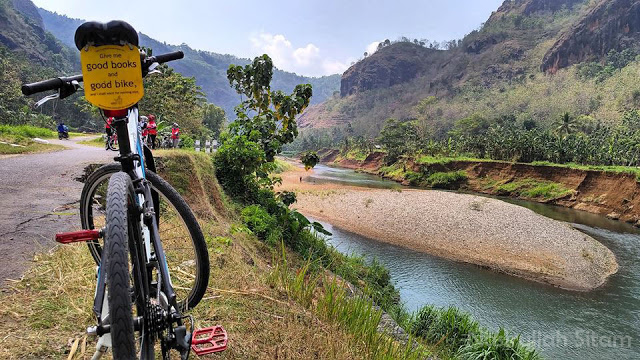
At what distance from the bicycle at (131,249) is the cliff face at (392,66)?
169378 mm

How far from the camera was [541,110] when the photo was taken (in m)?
77.2

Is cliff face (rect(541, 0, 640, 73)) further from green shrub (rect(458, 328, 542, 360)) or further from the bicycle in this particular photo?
the bicycle

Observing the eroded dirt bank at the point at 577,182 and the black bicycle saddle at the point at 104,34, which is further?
the eroded dirt bank at the point at 577,182

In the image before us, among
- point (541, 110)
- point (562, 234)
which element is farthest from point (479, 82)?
point (562, 234)

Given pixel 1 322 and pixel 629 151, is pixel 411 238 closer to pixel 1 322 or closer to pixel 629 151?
pixel 1 322

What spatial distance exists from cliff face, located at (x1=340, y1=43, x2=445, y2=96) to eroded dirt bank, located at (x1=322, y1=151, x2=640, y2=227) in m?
124

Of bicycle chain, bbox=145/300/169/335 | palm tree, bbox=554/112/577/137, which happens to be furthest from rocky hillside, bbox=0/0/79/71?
palm tree, bbox=554/112/577/137

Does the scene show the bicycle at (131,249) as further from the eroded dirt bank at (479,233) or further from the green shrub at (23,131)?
the eroded dirt bank at (479,233)

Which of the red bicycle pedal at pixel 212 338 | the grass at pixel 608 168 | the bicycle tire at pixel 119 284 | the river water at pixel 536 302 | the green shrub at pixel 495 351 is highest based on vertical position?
the bicycle tire at pixel 119 284

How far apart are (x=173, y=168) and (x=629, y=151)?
45.5m

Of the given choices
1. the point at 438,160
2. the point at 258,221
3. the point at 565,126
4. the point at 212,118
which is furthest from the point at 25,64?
the point at 565,126

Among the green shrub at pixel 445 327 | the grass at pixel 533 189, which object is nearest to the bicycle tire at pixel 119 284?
the green shrub at pixel 445 327

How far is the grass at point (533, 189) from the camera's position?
116ft

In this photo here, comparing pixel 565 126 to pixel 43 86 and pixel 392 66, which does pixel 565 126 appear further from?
pixel 392 66
